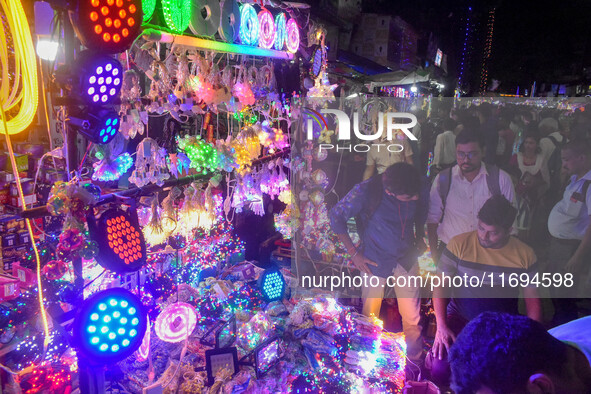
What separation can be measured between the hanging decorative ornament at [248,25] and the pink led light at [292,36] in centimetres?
75

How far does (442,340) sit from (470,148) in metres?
2.30

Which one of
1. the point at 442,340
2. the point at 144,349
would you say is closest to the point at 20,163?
the point at 144,349

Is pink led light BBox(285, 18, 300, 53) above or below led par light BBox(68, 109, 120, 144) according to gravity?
above

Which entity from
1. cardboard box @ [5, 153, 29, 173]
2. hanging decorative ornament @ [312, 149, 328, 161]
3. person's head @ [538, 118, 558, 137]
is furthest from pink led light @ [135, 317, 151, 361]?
cardboard box @ [5, 153, 29, 173]

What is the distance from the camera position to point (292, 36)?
429 cm

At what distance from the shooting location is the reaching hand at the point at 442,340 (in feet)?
13.4

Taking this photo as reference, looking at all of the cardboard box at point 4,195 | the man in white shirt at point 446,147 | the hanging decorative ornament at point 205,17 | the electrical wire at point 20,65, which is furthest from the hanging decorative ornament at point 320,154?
the cardboard box at point 4,195

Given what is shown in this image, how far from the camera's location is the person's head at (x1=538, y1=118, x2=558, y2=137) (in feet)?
11.9

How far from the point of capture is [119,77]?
1.80 m

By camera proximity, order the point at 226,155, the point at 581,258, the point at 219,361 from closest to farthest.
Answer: the point at 219,361, the point at 226,155, the point at 581,258

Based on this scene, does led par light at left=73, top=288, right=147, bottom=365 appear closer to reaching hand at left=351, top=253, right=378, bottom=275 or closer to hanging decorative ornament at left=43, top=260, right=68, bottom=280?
hanging decorative ornament at left=43, top=260, right=68, bottom=280

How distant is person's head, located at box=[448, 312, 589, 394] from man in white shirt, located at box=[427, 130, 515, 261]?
1.92 m

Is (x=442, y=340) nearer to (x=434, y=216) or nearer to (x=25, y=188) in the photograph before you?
(x=434, y=216)

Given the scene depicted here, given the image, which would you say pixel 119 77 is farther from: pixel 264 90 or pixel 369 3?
pixel 369 3
